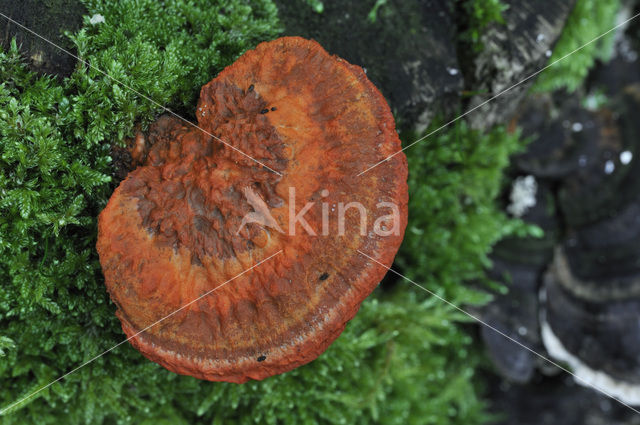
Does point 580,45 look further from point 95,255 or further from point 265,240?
point 95,255

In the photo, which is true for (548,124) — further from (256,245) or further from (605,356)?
(256,245)

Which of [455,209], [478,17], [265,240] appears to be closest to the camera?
[265,240]

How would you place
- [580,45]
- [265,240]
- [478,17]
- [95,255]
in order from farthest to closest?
[580,45]
[478,17]
[95,255]
[265,240]

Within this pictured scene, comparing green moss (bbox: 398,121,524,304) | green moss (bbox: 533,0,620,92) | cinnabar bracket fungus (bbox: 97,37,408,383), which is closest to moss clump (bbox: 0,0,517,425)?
green moss (bbox: 398,121,524,304)

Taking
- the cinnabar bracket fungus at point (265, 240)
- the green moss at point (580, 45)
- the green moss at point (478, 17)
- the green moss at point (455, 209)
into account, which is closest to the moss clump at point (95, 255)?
the green moss at point (455, 209)

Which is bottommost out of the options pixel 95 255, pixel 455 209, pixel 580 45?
pixel 455 209

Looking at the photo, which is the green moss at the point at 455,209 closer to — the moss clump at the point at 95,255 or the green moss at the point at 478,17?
the moss clump at the point at 95,255

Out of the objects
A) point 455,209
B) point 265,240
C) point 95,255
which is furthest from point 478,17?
point 95,255

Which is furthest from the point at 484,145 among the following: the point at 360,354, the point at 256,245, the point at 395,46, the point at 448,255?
the point at 256,245

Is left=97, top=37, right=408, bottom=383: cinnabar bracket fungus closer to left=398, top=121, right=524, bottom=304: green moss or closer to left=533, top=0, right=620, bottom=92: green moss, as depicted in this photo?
left=398, top=121, right=524, bottom=304: green moss
